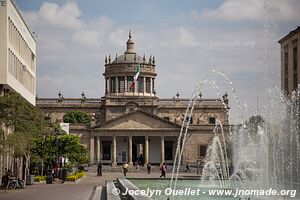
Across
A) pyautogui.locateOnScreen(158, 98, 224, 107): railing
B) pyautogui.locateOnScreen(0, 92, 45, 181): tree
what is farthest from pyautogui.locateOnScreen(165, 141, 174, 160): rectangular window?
pyautogui.locateOnScreen(0, 92, 45, 181): tree

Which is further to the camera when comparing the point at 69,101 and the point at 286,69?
the point at 69,101

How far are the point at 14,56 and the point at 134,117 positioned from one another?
5101cm

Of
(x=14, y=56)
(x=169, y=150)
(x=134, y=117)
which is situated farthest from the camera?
(x=169, y=150)

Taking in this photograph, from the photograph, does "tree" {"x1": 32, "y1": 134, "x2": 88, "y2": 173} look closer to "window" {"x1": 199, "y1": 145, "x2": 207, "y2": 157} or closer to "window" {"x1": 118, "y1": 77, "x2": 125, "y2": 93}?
"window" {"x1": 199, "y1": 145, "x2": 207, "y2": 157}

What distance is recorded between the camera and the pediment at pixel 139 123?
318 ft

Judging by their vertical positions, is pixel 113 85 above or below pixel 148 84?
below

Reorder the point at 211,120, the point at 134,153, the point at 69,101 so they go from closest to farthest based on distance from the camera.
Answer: the point at 134,153
the point at 211,120
the point at 69,101

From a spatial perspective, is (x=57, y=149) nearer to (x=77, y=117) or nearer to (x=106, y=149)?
(x=106, y=149)

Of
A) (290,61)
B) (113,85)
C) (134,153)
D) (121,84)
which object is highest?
(121,84)

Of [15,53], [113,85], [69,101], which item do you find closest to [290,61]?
[15,53]

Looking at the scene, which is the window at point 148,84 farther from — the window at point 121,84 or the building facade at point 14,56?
the building facade at point 14,56

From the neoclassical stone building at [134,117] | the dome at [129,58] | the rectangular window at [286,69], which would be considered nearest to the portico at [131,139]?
the neoclassical stone building at [134,117]

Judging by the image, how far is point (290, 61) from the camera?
5434cm

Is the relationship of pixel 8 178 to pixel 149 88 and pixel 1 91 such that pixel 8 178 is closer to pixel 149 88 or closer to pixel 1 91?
pixel 1 91
